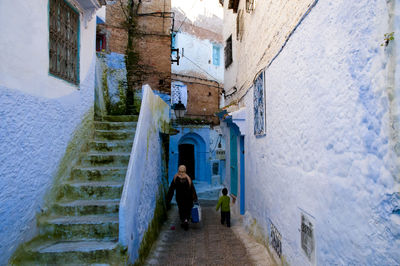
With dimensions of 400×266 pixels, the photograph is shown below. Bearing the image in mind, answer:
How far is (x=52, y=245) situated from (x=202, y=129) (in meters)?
15.6

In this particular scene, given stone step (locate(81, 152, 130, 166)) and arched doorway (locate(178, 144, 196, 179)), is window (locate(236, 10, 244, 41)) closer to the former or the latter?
stone step (locate(81, 152, 130, 166))

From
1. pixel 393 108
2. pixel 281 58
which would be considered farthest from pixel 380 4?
pixel 281 58

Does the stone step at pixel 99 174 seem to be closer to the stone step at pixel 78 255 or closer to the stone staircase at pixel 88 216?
the stone staircase at pixel 88 216

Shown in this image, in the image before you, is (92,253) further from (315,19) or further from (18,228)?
(315,19)

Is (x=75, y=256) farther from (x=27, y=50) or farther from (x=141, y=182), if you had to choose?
(x=27, y=50)

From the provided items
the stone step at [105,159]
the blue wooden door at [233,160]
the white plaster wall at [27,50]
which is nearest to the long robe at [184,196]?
the stone step at [105,159]

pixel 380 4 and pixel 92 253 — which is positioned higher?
pixel 380 4

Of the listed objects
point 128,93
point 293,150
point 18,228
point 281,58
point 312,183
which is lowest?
point 18,228

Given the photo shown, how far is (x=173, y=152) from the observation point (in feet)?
58.9

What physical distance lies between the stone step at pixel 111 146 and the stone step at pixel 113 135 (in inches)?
11.6

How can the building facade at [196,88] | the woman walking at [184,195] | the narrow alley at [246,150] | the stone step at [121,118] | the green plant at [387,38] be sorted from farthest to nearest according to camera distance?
1. the building facade at [196,88]
2. the stone step at [121,118]
3. the woman walking at [184,195]
4. the narrow alley at [246,150]
5. the green plant at [387,38]

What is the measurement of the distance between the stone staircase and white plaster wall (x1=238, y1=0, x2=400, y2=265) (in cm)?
227

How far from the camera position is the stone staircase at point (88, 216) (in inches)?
125

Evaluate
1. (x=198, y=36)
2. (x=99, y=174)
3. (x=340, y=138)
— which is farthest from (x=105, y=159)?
(x=198, y=36)
